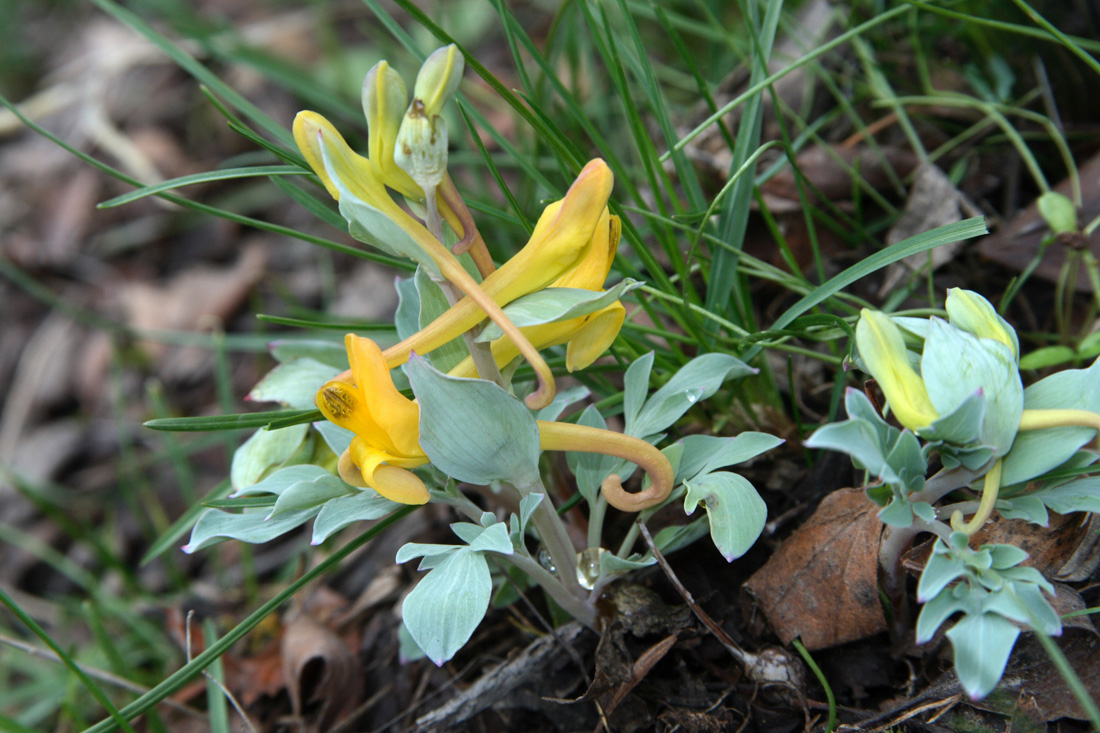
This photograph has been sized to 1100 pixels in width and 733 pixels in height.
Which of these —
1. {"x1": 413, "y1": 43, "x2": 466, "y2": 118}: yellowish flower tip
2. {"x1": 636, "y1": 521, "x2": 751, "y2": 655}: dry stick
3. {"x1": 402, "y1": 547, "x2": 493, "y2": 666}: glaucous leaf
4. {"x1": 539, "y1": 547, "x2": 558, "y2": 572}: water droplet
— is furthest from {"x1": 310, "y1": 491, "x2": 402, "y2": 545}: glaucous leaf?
{"x1": 413, "y1": 43, "x2": 466, "y2": 118}: yellowish flower tip

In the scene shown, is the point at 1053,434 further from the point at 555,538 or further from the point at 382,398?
the point at 382,398

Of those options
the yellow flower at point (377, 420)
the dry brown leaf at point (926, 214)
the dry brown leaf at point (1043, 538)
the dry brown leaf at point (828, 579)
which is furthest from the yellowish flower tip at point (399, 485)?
the dry brown leaf at point (926, 214)

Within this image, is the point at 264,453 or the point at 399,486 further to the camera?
the point at 264,453

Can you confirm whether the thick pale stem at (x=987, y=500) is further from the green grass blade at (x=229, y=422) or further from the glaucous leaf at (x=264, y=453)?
the glaucous leaf at (x=264, y=453)

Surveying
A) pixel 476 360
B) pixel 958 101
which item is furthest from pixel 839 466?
pixel 958 101

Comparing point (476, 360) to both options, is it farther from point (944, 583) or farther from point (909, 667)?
point (909, 667)

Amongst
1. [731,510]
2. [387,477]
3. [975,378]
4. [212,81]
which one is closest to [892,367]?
[975,378]
